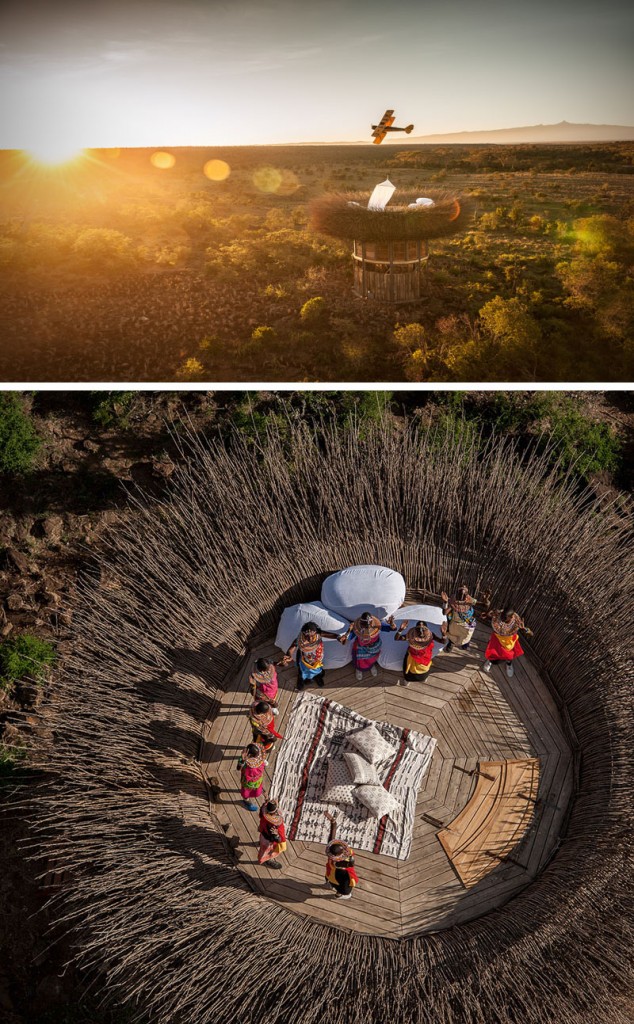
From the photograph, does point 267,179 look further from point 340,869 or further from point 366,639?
point 340,869

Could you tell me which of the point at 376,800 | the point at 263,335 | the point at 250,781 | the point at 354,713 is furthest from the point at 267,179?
the point at 376,800

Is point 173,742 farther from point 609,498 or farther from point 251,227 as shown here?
point 609,498

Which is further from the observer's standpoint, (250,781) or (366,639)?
(366,639)

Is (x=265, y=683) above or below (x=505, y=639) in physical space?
below

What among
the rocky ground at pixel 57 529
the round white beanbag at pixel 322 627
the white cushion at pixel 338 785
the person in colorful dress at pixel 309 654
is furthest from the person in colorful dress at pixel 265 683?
the rocky ground at pixel 57 529

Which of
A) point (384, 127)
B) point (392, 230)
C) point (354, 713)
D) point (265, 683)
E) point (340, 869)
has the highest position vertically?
point (384, 127)

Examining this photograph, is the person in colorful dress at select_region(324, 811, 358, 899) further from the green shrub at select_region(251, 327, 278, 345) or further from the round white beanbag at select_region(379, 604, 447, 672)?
the green shrub at select_region(251, 327, 278, 345)

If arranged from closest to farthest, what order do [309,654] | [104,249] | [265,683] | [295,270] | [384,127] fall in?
[265,683] → [309,654] → [384,127] → [295,270] → [104,249]

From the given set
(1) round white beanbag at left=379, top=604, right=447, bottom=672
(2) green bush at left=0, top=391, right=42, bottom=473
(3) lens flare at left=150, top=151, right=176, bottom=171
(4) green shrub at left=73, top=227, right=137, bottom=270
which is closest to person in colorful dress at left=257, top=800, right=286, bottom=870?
(1) round white beanbag at left=379, top=604, right=447, bottom=672
